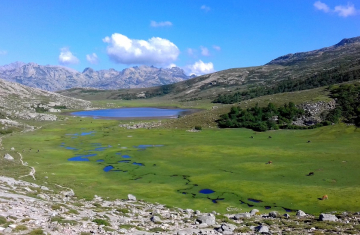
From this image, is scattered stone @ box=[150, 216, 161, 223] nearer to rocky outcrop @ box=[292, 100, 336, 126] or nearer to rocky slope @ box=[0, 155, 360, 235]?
rocky slope @ box=[0, 155, 360, 235]

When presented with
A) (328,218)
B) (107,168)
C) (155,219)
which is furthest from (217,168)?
(155,219)

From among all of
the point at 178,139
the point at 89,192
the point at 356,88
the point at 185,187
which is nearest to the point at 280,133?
the point at 178,139

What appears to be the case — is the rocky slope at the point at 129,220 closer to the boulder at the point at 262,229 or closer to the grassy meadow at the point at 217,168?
the boulder at the point at 262,229

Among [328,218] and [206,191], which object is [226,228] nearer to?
[328,218]

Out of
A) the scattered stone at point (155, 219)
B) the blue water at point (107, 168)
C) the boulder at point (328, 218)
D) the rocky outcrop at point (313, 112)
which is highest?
the rocky outcrop at point (313, 112)

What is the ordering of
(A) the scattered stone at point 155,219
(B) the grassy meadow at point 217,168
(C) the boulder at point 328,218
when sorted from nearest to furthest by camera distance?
(A) the scattered stone at point 155,219 < (C) the boulder at point 328,218 < (B) the grassy meadow at point 217,168

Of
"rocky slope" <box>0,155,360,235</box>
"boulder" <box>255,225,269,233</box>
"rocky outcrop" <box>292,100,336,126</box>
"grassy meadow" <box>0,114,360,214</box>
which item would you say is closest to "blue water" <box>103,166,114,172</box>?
"grassy meadow" <box>0,114,360,214</box>

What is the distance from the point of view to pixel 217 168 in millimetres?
57844

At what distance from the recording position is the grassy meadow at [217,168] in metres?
39.5

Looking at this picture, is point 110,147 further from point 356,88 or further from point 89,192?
point 356,88

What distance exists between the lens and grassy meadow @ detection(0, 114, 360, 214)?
130 ft

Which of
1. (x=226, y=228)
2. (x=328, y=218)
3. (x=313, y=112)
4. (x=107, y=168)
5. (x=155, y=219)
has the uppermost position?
(x=313, y=112)

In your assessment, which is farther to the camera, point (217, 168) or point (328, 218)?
point (217, 168)

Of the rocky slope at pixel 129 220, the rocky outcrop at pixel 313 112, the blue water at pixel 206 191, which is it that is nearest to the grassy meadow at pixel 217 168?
the blue water at pixel 206 191
